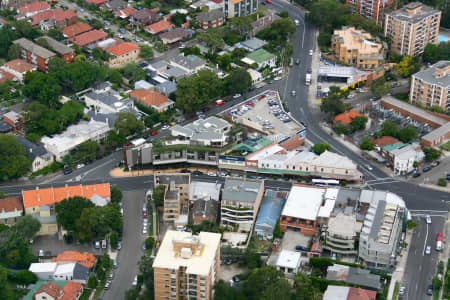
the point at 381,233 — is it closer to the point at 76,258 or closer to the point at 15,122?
the point at 76,258

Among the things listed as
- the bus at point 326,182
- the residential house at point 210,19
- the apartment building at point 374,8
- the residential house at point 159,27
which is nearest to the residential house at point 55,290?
the bus at point 326,182

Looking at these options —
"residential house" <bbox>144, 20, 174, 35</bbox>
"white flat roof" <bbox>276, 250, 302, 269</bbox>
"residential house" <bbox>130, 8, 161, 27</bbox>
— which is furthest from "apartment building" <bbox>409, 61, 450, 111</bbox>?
"residential house" <bbox>130, 8, 161, 27</bbox>

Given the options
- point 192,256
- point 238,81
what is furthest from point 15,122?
point 192,256

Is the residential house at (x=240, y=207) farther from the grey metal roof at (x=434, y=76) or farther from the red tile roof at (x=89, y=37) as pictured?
the red tile roof at (x=89, y=37)

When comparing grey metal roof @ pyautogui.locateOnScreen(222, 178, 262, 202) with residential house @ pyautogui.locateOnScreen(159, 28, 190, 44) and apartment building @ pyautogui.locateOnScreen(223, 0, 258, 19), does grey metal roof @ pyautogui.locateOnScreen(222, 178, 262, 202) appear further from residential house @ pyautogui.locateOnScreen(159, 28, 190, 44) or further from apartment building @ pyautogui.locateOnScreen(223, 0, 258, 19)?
apartment building @ pyautogui.locateOnScreen(223, 0, 258, 19)

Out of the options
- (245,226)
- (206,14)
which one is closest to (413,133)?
(245,226)

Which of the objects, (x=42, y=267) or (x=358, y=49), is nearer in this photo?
(x=42, y=267)

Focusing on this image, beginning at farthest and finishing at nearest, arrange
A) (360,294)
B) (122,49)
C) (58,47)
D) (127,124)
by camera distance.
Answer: (122,49) < (58,47) < (127,124) < (360,294)
